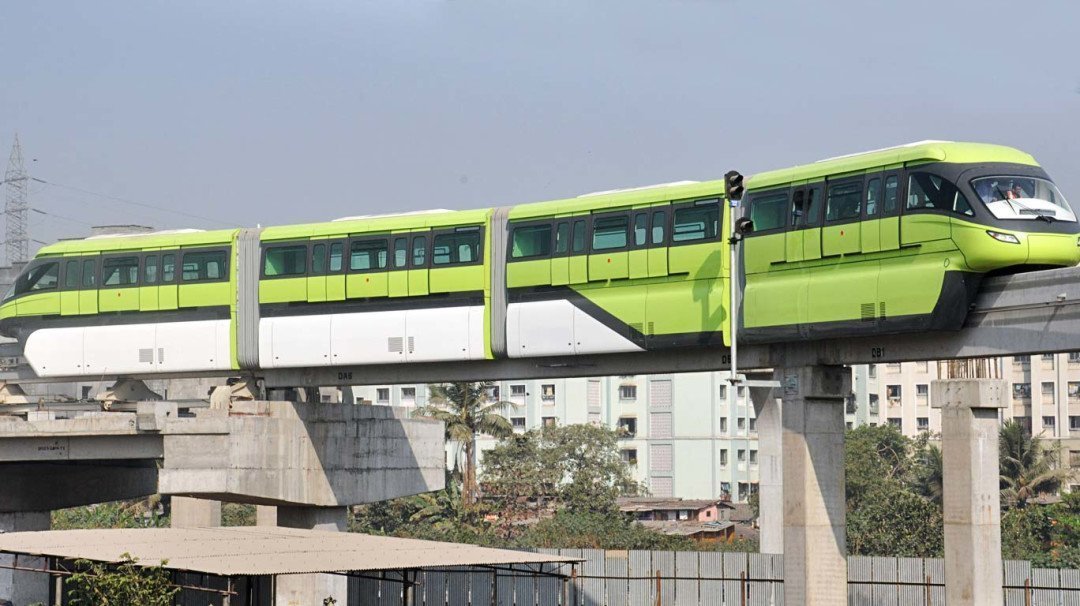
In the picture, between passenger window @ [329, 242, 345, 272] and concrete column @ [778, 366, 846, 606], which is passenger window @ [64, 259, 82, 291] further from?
concrete column @ [778, 366, 846, 606]

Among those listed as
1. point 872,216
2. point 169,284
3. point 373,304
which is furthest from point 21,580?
point 872,216

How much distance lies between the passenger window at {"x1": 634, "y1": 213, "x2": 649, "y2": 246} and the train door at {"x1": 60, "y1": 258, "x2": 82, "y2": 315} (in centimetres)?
1952

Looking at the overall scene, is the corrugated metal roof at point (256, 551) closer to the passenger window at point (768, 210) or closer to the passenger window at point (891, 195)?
the passenger window at point (768, 210)

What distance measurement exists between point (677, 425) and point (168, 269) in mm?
96262

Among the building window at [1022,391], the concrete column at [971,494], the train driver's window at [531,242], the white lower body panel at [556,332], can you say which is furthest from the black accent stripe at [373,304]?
the building window at [1022,391]

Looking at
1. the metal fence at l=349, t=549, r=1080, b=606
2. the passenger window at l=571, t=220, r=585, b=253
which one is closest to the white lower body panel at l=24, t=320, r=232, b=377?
the metal fence at l=349, t=549, r=1080, b=606

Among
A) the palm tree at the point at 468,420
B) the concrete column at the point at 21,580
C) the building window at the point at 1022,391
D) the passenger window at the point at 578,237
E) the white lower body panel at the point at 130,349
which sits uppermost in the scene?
the passenger window at the point at 578,237

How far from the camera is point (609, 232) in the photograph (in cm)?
4150

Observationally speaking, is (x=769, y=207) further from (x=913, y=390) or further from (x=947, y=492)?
(x=913, y=390)

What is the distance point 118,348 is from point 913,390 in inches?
4577

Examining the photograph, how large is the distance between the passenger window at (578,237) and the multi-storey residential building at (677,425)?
97.2 meters

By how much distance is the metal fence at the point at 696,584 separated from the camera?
161 ft

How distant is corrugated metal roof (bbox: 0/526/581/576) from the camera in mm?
33188

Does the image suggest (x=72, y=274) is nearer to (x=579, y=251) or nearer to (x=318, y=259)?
(x=318, y=259)
